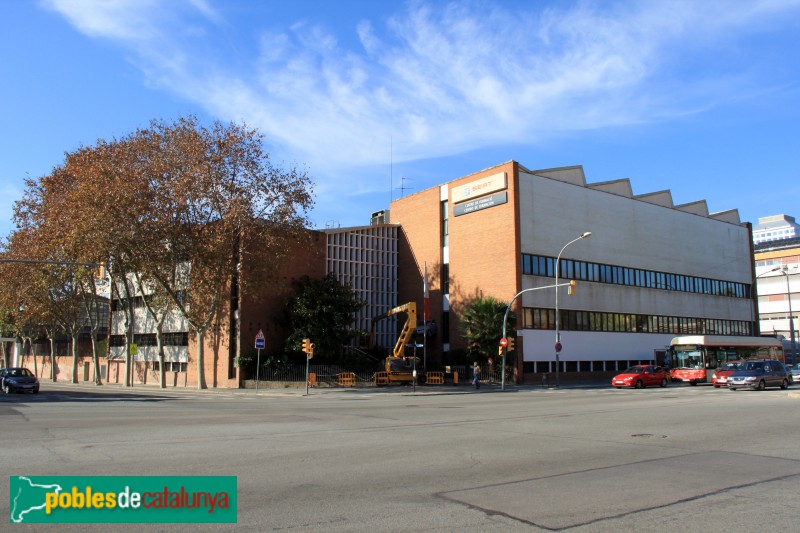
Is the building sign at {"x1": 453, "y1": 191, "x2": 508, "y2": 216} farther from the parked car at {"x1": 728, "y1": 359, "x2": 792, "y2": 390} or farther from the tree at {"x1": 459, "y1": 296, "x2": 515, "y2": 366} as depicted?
the parked car at {"x1": 728, "y1": 359, "x2": 792, "y2": 390}

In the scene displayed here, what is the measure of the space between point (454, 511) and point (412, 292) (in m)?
45.1

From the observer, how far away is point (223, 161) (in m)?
35.6

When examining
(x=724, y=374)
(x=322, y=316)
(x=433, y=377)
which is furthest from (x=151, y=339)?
(x=724, y=374)

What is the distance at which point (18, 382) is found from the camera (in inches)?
1316

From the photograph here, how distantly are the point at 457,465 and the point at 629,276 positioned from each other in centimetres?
4690

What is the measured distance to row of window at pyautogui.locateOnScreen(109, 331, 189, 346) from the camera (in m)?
47.9

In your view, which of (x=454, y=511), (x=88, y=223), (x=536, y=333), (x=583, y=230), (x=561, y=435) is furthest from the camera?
(x=583, y=230)

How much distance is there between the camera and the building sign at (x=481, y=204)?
4569 cm

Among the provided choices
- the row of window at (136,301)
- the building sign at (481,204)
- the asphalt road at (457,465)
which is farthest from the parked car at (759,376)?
the row of window at (136,301)

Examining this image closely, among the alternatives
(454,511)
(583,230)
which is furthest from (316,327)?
(454,511)

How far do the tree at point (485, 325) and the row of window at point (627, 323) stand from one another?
340 cm

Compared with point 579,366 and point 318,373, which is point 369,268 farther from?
point 579,366

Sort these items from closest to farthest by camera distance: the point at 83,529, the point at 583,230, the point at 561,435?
the point at 83,529 → the point at 561,435 → the point at 583,230

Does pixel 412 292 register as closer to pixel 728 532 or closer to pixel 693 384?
pixel 693 384
